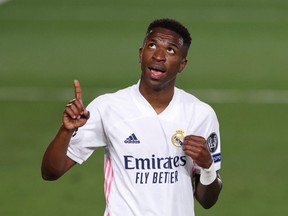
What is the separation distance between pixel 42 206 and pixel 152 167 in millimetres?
4160

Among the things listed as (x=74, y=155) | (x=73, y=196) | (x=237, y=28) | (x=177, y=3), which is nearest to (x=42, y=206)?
(x=73, y=196)

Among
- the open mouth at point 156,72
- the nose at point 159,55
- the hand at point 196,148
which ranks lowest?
the hand at point 196,148

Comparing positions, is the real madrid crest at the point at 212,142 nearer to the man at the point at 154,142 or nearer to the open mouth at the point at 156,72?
the man at the point at 154,142

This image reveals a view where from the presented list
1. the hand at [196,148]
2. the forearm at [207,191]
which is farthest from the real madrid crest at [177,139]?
the forearm at [207,191]

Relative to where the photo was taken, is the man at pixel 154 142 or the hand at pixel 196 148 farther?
the man at pixel 154 142

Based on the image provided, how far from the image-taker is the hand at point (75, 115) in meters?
7.39

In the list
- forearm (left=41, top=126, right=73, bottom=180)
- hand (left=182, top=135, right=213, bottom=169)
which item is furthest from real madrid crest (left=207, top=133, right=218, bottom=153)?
forearm (left=41, top=126, right=73, bottom=180)

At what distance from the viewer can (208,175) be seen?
787 cm

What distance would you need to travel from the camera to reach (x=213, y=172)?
7883mm

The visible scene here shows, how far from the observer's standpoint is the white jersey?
7719mm

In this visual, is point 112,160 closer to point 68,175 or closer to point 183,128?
point 183,128

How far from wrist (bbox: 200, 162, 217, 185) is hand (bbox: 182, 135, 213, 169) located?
15cm

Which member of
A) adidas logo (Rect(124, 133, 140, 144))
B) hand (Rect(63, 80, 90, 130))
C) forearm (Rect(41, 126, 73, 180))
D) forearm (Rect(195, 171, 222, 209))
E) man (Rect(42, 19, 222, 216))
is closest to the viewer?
hand (Rect(63, 80, 90, 130))

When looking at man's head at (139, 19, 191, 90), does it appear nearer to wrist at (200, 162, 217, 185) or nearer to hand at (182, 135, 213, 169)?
hand at (182, 135, 213, 169)
